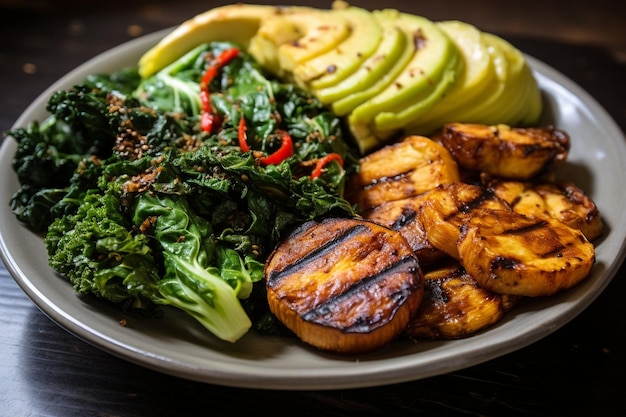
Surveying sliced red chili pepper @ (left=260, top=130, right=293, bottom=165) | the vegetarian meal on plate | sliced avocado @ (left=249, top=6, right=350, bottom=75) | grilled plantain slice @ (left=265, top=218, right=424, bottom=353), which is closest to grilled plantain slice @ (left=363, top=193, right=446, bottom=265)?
the vegetarian meal on plate

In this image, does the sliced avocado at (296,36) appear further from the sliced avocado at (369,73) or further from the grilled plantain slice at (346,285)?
the grilled plantain slice at (346,285)

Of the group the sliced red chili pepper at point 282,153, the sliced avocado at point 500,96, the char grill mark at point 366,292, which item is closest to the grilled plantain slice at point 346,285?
the char grill mark at point 366,292

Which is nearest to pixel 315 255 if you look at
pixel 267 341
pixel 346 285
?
pixel 346 285

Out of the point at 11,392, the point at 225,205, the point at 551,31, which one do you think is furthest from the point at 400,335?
the point at 551,31

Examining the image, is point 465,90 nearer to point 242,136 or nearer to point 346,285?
point 242,136

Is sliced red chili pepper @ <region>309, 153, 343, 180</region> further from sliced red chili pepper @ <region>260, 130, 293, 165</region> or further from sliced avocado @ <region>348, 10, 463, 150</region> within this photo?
sliced avocado @ <region>348, 10, 463, 150</region>

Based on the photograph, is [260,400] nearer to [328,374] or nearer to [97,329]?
[328,374]
